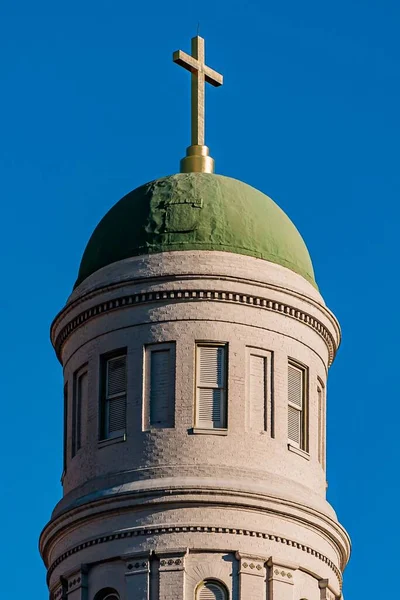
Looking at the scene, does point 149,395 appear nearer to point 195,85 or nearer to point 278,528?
point 278,528

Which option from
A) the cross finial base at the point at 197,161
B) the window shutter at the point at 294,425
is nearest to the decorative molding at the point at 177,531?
the window shutter at the point at 294,425

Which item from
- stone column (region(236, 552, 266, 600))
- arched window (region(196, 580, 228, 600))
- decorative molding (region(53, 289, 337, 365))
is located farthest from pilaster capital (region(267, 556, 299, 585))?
decorative molding (region(53, 289, 337, 365))

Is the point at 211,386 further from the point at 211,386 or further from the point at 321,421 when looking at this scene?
the point at 321,421

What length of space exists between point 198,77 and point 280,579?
15.6m

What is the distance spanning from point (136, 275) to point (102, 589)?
8.39 meters

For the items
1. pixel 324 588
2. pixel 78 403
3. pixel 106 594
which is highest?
pixel 78 403

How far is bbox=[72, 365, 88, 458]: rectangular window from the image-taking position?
219ft

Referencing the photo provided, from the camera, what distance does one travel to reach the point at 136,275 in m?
66.4

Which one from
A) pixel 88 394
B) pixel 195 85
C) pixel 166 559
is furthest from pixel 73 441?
pixel 195 85

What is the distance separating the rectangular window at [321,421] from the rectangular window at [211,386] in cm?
349

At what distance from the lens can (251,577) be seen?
63.3m

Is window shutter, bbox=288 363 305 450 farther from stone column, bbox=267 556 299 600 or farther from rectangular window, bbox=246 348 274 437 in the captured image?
stone column, bbox=267 556 299 600

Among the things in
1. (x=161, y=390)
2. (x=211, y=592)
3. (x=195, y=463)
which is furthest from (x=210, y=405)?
(x=211, y=592)

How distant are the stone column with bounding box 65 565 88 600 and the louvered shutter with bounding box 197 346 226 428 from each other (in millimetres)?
4841
